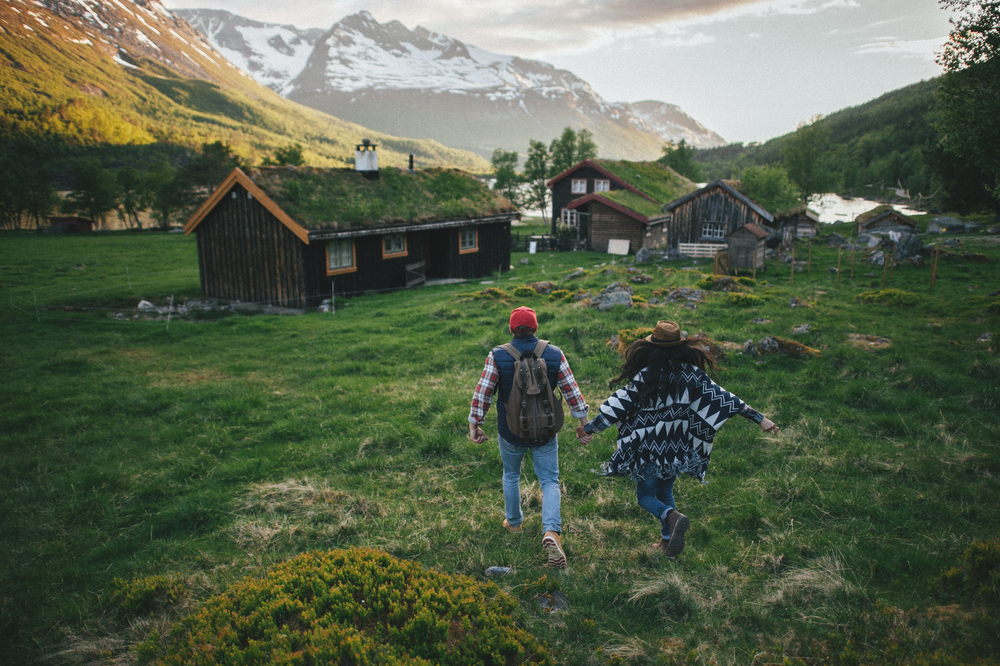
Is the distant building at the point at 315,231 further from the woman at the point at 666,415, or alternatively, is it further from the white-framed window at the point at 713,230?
the woman at the point at 666,415

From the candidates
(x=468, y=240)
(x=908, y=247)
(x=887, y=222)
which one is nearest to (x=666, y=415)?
(x=468, y=240)

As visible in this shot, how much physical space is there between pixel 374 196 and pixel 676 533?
20.1m

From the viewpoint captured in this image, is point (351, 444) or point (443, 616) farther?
point (351, 444)

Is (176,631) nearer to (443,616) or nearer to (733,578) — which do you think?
(443,616)

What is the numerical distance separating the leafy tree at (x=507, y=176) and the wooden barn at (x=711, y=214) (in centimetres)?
2822

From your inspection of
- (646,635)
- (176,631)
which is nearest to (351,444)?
(176,631)

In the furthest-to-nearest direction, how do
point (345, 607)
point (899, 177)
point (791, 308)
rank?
point (899, 177) < point (791, 308) < point (345, 607)

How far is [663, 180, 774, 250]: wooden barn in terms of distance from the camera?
96.4 ft

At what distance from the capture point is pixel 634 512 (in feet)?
18.3

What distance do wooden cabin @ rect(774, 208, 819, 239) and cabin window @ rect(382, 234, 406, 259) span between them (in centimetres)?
2784

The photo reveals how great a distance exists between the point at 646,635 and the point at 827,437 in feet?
15.7

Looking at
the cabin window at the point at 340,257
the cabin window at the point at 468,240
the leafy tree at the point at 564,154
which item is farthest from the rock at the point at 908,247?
the leafy tree at the point at 564,154

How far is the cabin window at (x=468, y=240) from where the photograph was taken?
82.5ft

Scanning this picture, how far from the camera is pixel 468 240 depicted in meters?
25.6
